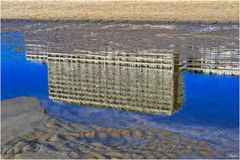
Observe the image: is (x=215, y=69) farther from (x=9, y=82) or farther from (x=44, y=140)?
(x=44, y=140)

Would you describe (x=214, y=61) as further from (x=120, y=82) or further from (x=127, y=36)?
(x=127, y=36)

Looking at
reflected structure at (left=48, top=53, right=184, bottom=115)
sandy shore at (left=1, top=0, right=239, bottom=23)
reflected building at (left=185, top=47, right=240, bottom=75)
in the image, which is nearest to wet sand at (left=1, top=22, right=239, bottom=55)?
reflected building at (left=185, top=47, right=240, bottom=75)

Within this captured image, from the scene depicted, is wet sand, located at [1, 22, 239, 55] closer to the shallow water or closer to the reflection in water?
the reflection in water

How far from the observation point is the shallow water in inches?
341

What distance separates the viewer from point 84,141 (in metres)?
7.96

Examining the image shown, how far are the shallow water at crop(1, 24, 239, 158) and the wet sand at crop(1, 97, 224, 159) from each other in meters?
0.34

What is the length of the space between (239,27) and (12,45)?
478 inches

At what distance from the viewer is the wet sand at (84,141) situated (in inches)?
287

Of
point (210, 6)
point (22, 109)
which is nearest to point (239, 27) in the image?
point (210, 6)

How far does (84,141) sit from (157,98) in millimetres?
2668

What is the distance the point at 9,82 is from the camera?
1277 centimetres

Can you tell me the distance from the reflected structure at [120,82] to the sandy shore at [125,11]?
47.9 feet

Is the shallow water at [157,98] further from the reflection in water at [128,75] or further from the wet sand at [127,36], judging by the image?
the wet sand at [127,36]

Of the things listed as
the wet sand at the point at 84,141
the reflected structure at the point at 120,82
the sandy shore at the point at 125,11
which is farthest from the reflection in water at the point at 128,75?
the sandy shore at the point at 125,11
